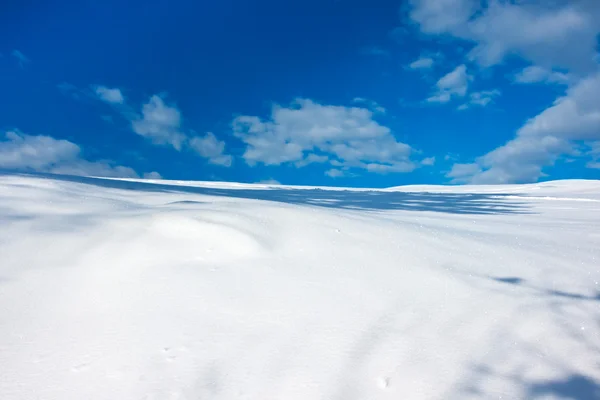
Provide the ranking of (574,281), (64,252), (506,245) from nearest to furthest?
(64,252)
(574,281)
(506,245)

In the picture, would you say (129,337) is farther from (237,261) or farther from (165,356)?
(237,261)

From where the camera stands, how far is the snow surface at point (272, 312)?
3.14ft

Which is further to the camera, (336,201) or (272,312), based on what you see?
(336,201)

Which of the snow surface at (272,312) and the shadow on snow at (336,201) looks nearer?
the snow surface at (272,312)

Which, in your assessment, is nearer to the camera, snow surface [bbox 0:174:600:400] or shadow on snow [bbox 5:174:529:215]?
snow surface [bbox 0:174:600:400]

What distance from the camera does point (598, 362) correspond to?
1.12 m

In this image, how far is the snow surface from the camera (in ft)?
3.14

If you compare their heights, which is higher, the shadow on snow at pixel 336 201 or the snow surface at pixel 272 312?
the shadow on snow at pixel 336 201

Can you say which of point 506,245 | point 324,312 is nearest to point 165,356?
point 324,312

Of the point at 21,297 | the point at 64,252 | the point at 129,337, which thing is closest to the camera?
the point at 129,337

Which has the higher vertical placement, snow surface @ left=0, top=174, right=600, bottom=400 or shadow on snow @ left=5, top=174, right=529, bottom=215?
shadow on snow @ left=5, top=174, right=529, bottom=215

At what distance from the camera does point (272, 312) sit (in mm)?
1289

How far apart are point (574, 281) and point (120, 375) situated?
6.72ft

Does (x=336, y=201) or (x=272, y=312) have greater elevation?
(x=336, y=201)
